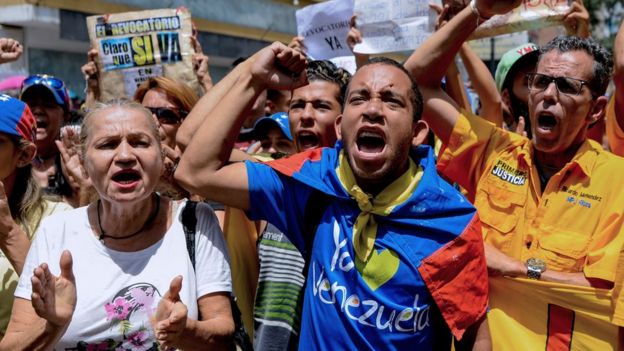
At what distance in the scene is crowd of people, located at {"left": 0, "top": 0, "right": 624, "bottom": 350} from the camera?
109 inches

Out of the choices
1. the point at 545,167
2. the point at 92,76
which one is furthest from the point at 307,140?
the point at 92,76

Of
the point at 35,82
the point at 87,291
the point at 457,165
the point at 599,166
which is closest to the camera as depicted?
the point at 87,291

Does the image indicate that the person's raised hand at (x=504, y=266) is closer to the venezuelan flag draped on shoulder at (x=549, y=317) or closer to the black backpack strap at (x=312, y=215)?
the venezuelan flag draped on shoulder at (x=549, y=317)

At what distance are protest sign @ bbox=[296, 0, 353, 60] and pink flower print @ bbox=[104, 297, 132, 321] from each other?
115 inches

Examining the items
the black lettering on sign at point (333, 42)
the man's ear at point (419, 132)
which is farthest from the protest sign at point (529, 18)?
the black lettering on sign at point (333, 42)

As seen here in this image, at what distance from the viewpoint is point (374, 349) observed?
274 centimetres

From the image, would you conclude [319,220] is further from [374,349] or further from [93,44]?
[93,44]

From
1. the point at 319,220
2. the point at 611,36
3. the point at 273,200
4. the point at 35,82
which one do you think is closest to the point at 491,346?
the point at 319,220

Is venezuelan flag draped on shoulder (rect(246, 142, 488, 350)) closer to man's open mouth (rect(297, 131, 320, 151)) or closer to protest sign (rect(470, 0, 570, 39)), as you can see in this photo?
man's open mouth (rect(297, 131, 320, 151))

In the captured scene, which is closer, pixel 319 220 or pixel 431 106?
pixel 319 220

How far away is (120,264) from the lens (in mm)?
2988

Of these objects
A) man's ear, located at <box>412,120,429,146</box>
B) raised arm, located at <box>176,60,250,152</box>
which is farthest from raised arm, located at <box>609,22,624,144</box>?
raised arm, located at <box>176,60,250,152</box>

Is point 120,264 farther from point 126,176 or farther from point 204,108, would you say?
point 204,108

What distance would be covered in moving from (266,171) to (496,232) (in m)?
0.97
